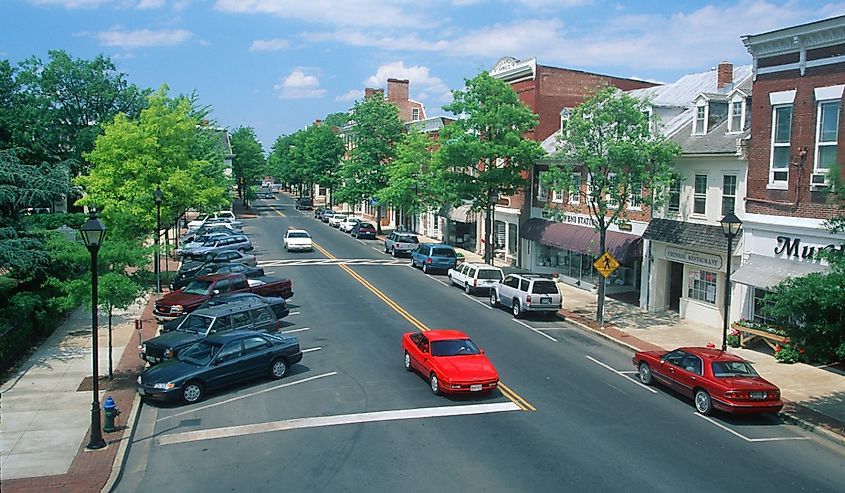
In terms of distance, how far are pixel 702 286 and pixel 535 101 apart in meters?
18.8

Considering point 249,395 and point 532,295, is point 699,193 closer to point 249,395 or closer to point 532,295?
point 532,295

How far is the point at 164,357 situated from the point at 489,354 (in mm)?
9742

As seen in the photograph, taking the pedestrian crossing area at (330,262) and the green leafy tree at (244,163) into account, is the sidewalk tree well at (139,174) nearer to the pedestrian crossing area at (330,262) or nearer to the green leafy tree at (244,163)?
the pedestrian crossing area at (330,262)

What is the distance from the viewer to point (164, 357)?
20.1 m

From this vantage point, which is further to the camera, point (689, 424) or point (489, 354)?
point (489, 354)

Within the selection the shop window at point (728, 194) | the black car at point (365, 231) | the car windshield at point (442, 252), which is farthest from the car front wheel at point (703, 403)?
the black car at point (365, 231)

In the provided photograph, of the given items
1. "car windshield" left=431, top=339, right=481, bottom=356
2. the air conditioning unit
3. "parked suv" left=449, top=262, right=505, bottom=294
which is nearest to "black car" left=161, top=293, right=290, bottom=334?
"car windshield" left=431, top=339, right=481, bottom=356

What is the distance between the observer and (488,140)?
39719 mm

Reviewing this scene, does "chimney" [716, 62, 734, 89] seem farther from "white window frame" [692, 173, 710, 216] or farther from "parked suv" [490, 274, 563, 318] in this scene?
"parked suv" [490, 274, 563, 318]

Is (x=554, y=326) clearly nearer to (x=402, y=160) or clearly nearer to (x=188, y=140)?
(x=188, y=140)

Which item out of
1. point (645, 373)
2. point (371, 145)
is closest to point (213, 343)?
point (645, 373)

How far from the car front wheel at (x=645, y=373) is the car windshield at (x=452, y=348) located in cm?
478

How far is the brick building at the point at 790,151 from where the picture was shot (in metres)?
22.2

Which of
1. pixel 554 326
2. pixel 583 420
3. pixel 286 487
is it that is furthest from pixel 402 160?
pixel 286 487
